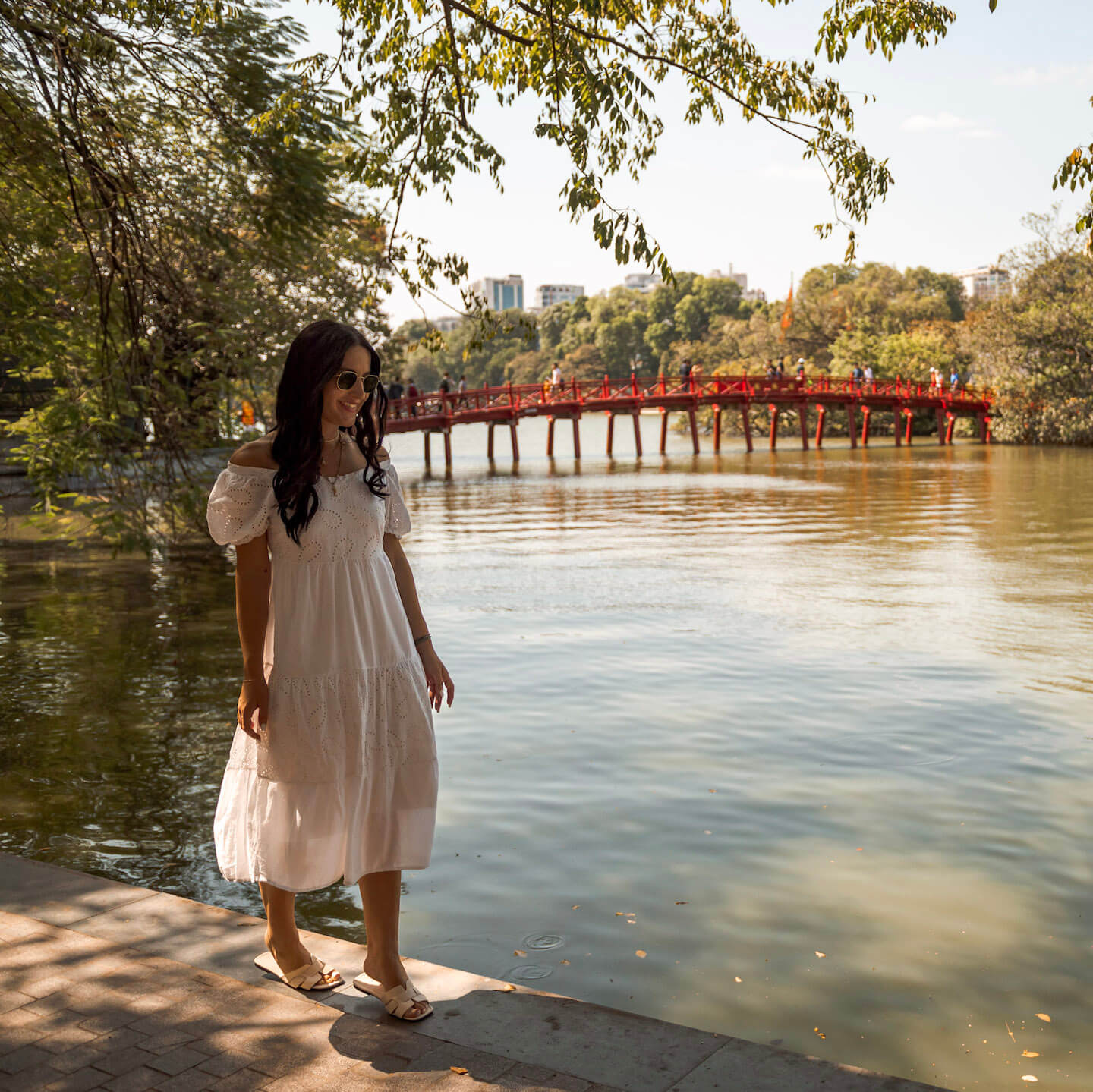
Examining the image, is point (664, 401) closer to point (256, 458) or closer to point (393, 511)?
point (393, 511)

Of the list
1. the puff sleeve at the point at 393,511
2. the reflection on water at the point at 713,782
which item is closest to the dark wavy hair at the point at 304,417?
the puff sleeve at the point at 393,511

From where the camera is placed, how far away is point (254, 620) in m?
3.43

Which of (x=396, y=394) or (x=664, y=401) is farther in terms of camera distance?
(x=664, y=401)

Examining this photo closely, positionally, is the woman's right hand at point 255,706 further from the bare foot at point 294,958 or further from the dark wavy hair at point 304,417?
the bare foot at point 294,958

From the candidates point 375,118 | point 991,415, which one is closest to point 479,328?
point 375,118

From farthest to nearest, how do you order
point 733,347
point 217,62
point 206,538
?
point 733,347 → point 206,538 → point 217,62

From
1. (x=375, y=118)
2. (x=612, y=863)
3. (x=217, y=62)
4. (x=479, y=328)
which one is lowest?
(x=612, y=863)

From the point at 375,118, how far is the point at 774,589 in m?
7.91

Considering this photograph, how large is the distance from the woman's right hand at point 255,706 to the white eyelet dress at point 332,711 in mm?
21

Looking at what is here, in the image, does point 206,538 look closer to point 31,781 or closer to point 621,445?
point 31,781

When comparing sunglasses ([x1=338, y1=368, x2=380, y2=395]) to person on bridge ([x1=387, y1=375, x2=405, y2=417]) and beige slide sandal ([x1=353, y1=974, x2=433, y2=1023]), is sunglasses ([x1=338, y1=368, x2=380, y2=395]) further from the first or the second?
person on bridge ([x1=387, y1=375, x2=405, y2=417])

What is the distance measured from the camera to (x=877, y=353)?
7188 centimetres

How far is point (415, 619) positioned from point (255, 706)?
537mm

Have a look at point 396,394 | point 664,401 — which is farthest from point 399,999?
point 664,401
